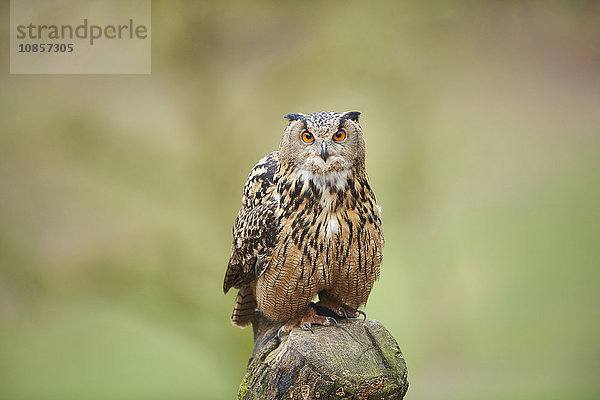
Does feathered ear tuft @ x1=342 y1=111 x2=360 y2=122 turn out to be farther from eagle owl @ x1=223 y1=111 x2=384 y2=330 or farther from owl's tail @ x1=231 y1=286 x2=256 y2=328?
owl's tail @ x1=231 y1=286 x2=256 y2=328

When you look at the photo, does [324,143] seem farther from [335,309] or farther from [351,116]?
[335,309]

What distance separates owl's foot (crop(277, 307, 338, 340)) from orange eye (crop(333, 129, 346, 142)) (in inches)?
22.1

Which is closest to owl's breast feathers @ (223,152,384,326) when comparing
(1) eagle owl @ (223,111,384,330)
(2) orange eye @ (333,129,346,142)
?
(1) eagle owl @ (223,111,384,330)

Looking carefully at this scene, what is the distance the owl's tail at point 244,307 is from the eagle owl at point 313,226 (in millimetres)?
206

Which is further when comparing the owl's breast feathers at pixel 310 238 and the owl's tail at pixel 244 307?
the owl's tail at pixel 244 307

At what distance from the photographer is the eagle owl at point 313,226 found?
5.11ft

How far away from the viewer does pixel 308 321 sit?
168 centimetres

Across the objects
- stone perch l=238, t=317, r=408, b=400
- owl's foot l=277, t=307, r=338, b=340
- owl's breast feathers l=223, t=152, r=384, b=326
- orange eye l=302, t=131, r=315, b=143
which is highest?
orange eye l=302, t=131, r=315, b=143

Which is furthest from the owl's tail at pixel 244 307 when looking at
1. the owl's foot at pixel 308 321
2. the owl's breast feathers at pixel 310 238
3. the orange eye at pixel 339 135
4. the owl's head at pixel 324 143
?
the orange eye at pixel 339 135

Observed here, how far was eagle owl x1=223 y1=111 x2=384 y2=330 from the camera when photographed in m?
1.56

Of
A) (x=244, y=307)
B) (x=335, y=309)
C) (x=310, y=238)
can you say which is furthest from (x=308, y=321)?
(x=244, y=307)

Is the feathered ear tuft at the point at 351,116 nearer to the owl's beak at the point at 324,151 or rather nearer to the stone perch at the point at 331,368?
the owl's beak at the point at 324,151
